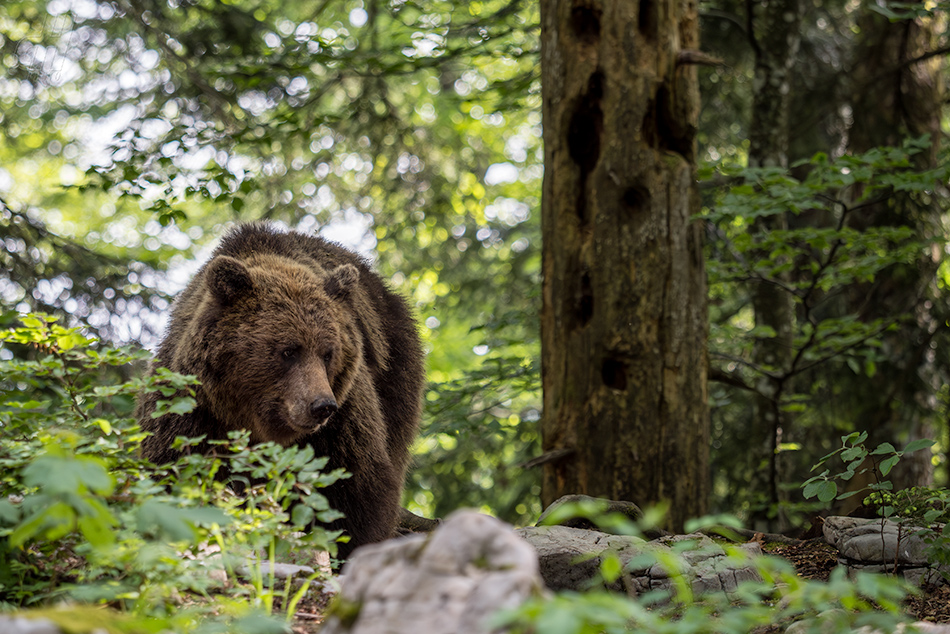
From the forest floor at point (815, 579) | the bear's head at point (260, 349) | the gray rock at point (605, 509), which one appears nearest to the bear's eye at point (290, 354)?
the bear's head at point (260, 349)

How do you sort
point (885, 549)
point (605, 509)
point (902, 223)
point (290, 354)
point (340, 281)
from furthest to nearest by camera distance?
point (902, 223)
point (340, 281)
point (290, 354)
point (605, 509)
point (885, 549)

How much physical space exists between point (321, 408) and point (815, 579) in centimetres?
256

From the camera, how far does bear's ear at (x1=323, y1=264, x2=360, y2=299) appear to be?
466cm

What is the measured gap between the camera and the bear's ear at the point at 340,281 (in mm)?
4660

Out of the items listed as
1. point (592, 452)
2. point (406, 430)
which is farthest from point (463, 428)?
point (592, 452)

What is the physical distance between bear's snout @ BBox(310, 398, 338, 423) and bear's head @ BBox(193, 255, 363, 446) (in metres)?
0.18

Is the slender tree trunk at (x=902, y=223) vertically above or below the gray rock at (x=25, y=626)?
above

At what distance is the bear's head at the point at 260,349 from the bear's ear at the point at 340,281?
0.18m

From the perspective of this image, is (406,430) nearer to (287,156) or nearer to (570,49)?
(570,49)

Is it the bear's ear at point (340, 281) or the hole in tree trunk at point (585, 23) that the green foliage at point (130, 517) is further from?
the hole in tree trunk at point (585, 23)

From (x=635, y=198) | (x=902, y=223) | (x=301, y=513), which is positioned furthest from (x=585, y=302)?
(x=902, y=223)

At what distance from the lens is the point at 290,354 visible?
4277 mm

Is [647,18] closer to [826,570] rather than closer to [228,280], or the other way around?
[228,280]

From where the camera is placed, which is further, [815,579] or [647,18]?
[647,18]
